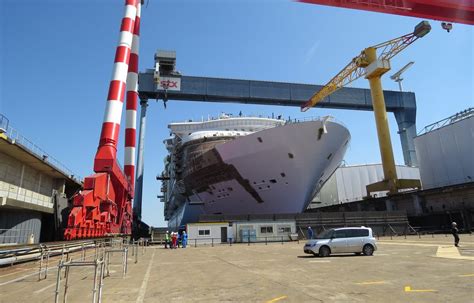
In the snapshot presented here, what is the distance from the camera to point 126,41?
2902 centimetres

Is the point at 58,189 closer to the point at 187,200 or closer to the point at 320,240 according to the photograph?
the point at 187,200

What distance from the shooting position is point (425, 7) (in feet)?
57.1

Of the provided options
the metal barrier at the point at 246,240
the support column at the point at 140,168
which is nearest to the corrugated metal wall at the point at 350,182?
the support column at the point at 140,168

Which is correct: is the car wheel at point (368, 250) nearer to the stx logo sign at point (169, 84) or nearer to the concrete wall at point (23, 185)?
the concrete wall at point (23, 185)

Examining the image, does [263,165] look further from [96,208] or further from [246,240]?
[96,208]

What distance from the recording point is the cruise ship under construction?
91.6ft

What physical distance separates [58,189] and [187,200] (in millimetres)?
16797

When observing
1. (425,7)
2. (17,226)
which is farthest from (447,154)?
(17,226)

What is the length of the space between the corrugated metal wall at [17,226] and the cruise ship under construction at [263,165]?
15572 mm

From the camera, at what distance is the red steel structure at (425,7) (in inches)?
663

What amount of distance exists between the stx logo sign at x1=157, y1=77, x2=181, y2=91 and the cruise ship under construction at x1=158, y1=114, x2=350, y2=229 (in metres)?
23.5

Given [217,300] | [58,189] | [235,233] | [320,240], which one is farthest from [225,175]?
[217,300]

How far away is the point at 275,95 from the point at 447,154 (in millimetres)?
30004

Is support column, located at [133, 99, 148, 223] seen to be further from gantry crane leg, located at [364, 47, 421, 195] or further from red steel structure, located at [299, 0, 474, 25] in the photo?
red steel structure, located at [299, 0, 474, 25]
